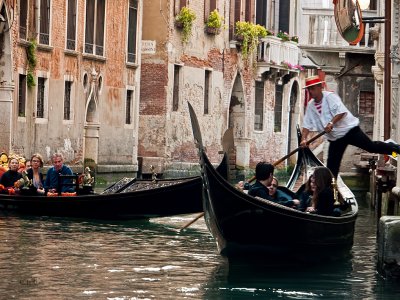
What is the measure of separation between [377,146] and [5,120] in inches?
411

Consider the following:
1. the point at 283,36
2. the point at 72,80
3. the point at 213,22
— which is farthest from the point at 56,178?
the point at 283,36

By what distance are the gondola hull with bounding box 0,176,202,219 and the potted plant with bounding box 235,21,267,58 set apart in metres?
17.4

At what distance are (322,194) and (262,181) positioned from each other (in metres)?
0.47

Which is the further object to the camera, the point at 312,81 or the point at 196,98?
the point at 196,98

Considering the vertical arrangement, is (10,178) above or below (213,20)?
below

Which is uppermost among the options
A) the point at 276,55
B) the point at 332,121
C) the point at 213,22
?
the point at 213,22

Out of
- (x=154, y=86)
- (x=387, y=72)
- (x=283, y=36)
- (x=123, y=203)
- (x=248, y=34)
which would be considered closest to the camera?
(x=123, y=203)

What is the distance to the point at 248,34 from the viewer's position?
112ft

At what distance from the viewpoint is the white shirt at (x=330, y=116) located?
1284cm

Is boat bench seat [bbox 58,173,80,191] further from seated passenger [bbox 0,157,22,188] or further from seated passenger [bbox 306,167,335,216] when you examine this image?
seated passenger [bbox 306,167,335,216]

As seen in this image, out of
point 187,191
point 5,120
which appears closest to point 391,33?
point 187,191

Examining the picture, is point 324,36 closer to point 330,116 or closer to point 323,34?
point 323,34

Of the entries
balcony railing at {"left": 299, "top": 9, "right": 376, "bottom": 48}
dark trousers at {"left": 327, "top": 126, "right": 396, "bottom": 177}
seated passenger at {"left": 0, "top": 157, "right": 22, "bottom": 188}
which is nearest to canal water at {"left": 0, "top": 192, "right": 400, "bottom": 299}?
dark trousers at {"left": 327, "top": 126, "right": 396, "bottom": 177}

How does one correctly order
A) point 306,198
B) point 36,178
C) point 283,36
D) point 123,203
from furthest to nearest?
1. point 283,36
2. point 36,178
3. point 123,203
4. point 306,198
